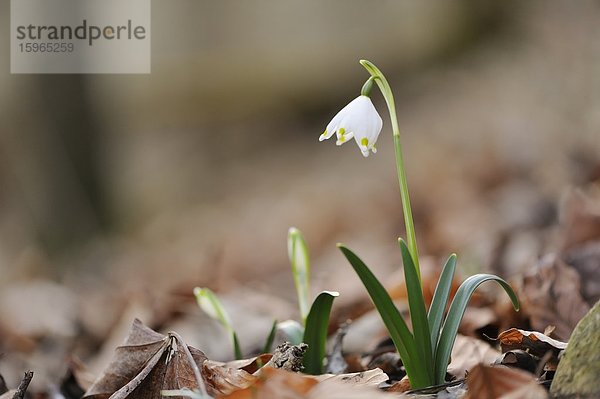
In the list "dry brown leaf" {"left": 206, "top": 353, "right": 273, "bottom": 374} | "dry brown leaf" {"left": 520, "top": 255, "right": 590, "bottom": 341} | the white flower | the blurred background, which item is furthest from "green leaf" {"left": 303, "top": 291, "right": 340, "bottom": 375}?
the blurred background

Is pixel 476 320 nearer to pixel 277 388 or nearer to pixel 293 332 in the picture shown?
pixel 293 332

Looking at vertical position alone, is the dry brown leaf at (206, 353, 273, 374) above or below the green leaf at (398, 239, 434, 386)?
below

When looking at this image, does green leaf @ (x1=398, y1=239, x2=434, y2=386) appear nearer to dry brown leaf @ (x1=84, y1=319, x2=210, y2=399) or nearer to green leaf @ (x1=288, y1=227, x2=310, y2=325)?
dry brown leaf @ (x1=84, y1=319, x2=210, y2=399)

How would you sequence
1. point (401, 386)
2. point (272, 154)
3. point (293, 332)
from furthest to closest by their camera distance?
1. point (272, 154)
2. point (293, 332)
3. point (401, 386)

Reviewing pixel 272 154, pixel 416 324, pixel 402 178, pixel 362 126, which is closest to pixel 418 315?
pixel 416 324

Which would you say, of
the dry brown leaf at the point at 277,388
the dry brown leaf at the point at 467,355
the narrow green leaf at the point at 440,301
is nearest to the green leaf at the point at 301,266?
the dry brown leaf at the point at 467,355

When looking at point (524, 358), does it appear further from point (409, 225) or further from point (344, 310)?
point (344, 310)
